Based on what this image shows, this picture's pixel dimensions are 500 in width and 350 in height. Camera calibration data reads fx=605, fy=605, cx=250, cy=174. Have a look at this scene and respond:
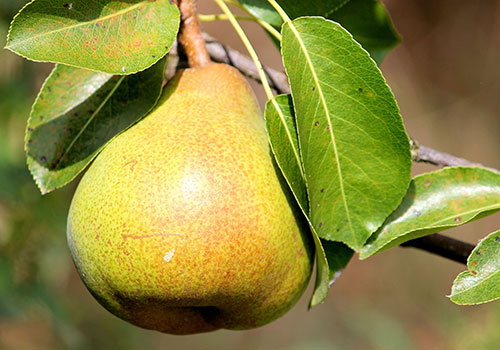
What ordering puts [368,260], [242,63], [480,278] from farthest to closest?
[368,260]
[242,63]
[480,278]

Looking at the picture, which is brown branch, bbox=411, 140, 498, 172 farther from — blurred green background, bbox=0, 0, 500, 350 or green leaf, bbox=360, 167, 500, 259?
blurred green background, bbox=0, 0, 500, 350

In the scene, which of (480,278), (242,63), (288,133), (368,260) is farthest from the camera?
(368,260)

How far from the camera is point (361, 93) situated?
86 cm

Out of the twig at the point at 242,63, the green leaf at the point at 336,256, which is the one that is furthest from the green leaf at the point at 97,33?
the green leaf at the point at 336,256

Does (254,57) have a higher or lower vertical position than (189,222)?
higher

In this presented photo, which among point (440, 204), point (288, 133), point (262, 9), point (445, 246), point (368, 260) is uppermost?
point (262, 9)

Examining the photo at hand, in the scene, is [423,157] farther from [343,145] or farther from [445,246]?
[343,145]

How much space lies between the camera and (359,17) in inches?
48.6

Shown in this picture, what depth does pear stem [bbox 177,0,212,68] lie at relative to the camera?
1008 mm

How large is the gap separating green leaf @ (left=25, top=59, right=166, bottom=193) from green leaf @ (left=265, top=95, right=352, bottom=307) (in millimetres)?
192

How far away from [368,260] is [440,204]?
10.3ft

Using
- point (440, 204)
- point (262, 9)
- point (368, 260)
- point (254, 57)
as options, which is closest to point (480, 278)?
point (440, 204)

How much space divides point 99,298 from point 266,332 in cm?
278

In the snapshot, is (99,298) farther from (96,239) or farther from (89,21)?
(89,21)
